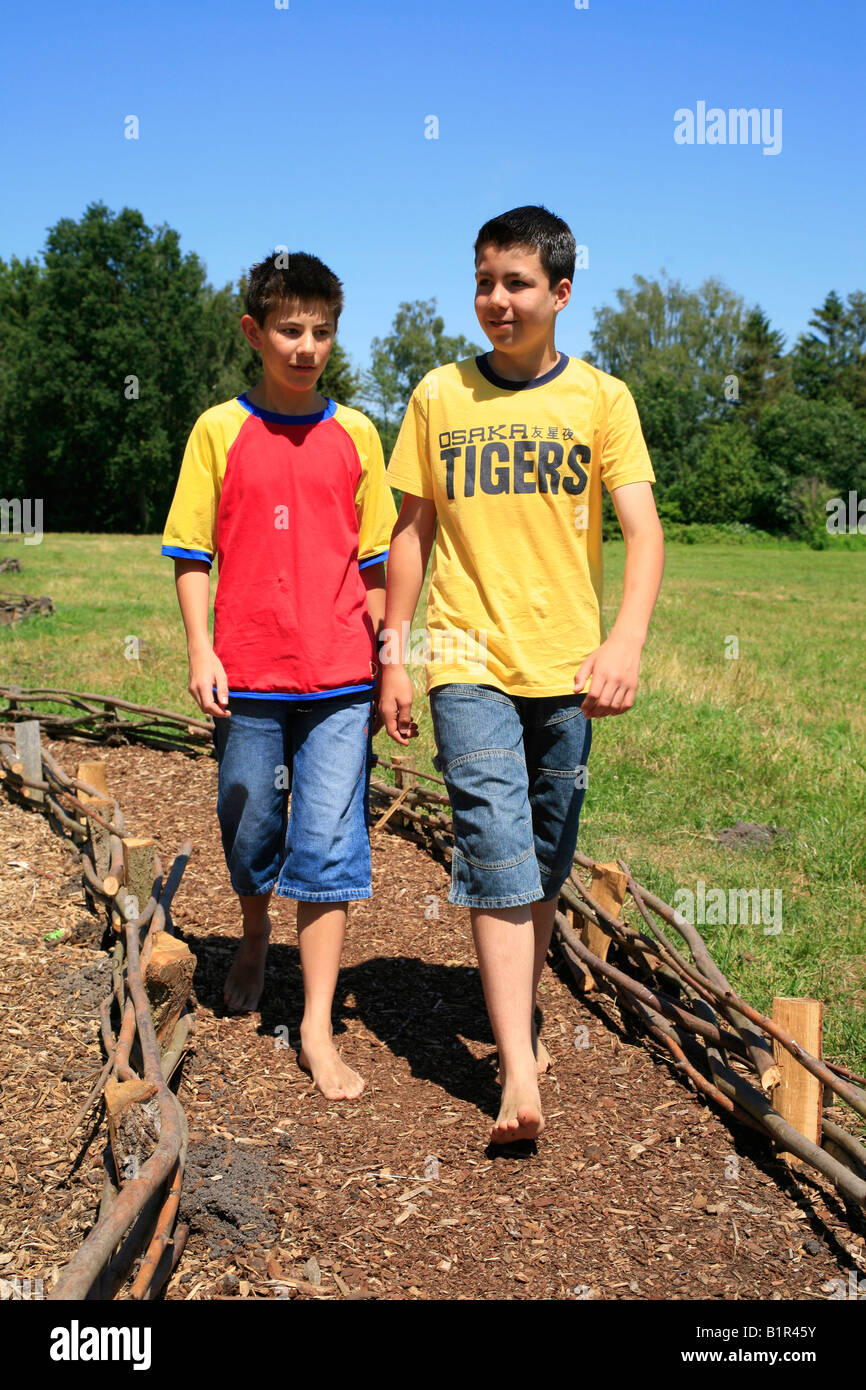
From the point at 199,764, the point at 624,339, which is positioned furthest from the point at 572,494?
the point at 624,339

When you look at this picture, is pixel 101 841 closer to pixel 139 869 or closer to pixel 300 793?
pixel 139 869

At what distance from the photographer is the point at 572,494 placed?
2736 millimetres

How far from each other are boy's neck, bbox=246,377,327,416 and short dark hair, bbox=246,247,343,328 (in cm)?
17

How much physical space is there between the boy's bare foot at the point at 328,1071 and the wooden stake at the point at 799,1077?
3.27ft

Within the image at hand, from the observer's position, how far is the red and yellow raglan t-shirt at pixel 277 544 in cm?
297

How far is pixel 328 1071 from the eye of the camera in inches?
111

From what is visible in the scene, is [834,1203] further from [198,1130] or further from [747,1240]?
[198,1130]

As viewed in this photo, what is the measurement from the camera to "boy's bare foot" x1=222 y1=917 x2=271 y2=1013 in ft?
10.7

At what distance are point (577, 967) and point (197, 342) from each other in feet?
158
